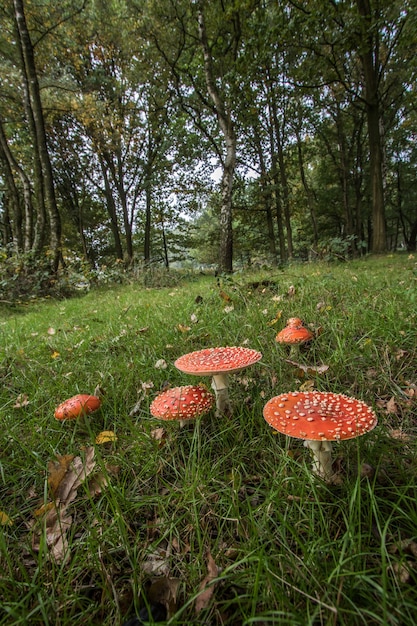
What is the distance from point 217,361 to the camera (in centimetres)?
166

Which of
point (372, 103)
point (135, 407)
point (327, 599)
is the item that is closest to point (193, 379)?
point (135, 407)

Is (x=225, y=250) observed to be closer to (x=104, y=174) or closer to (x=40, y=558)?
(x=40, y=558)

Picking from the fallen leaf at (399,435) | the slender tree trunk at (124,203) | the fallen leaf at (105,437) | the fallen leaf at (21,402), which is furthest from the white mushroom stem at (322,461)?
the slender tree trunk at (124,203)

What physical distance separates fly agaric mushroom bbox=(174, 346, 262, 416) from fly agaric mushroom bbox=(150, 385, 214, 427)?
4.5 inches

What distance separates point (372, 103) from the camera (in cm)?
912

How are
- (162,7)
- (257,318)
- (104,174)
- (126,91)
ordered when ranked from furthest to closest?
(104,174) → (126,91) → (162,7) → (257,318)

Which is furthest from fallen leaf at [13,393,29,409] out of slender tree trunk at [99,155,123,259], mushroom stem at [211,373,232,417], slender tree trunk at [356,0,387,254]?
slender tree trunk at [99,155,123,259]

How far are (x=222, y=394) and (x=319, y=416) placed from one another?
2.34 feet

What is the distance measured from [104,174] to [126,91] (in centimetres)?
414

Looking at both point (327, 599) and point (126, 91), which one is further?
point (126, 91)

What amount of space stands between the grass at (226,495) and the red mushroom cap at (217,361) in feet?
0.98

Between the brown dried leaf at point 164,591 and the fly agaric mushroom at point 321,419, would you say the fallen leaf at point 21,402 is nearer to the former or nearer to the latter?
the brown dried leaf at point 164,591

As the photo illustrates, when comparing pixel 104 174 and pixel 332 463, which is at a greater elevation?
pixel 104 174

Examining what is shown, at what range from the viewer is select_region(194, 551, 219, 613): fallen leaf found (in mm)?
960
